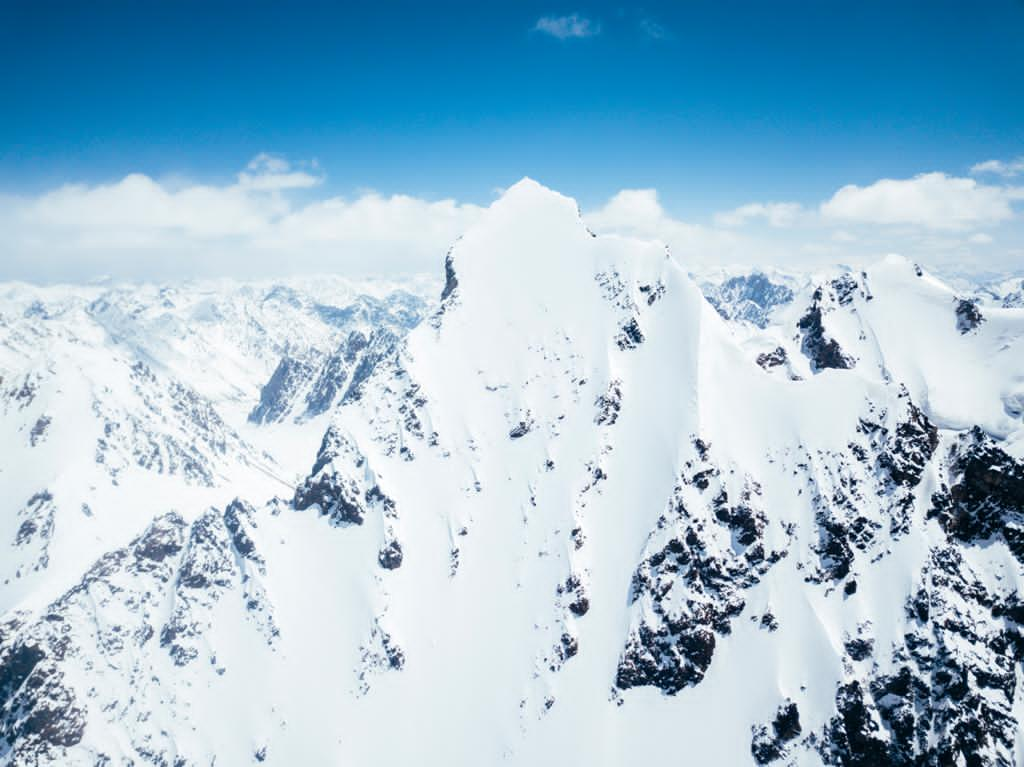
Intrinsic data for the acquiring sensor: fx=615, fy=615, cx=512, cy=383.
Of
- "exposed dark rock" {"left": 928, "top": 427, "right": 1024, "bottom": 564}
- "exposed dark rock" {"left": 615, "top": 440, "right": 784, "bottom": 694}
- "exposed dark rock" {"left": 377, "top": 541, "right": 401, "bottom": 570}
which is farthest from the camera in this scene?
"exposed dark rock" {"left": 377, "top": 541, "right": 401, "bottom": 570}

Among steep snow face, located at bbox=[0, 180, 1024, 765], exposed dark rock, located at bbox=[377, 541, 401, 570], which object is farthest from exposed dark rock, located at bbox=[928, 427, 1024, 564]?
exposed dark rock, located at bbox=[377, 541, 401, 570]

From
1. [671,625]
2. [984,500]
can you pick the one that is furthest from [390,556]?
[984,500]

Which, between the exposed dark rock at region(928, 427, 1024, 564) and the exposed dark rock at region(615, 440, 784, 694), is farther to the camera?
the exposed dark rock at region(928, 427, 1024, 564)

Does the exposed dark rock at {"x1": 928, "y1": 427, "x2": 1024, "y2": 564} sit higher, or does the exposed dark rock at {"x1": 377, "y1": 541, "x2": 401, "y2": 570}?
the exposed dark rock at {"x1": 928, "y1": 427, "x2": 1024, "y2": 564}

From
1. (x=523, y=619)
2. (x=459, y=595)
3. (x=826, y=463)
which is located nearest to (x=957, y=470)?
(x=826, y=463)

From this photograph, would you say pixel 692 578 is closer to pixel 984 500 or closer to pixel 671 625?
pixel 671 625

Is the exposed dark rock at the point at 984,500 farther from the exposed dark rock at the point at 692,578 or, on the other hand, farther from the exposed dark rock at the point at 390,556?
the exposed dark rock at the point at 390,556

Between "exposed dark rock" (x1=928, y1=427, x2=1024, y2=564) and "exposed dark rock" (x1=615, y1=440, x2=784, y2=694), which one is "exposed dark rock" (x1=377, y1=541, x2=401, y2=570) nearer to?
"exposed dark rock" (x1=615, y1=440, x2=784, y2=694)

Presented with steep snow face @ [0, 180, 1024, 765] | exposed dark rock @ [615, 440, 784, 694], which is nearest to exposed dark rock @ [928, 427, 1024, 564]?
steep snow face @ [0, 180, 1024, 765]

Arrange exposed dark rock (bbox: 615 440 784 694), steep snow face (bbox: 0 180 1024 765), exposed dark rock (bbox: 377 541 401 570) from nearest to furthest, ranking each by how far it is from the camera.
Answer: steep snow face (bbox: 0 180 1024 765) → exposed dark rock (bbox: 615 440 784 694) → exposed dark rock (bbox: 377 541 401 570)

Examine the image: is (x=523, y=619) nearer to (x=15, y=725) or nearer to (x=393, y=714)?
(x=393, y=714)

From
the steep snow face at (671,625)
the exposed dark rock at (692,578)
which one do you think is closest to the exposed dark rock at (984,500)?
the steep snow face at (671,625)

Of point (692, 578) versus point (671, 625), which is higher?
point (692, 578)
